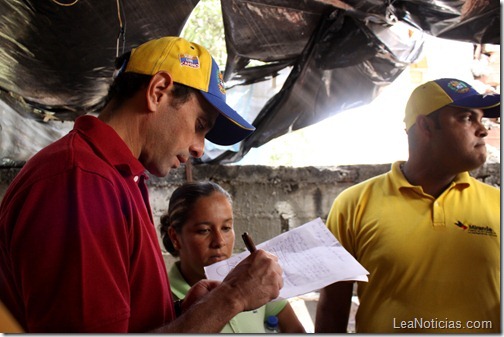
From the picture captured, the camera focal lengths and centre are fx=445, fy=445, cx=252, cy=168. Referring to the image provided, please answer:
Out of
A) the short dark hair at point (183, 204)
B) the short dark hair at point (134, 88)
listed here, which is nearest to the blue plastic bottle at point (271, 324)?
the short dark hair at point (183, 204)

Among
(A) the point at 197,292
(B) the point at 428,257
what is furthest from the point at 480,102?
(A) the point at 197,292

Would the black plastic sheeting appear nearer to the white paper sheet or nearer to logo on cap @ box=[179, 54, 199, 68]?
logo on cap @ box=[179, 54, 199, 68]

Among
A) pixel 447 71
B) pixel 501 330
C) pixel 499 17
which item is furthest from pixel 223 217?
pixel 447 71

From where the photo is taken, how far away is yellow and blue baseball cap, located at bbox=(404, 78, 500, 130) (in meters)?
1.78

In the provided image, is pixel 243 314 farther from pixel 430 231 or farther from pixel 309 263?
pixel 430 231

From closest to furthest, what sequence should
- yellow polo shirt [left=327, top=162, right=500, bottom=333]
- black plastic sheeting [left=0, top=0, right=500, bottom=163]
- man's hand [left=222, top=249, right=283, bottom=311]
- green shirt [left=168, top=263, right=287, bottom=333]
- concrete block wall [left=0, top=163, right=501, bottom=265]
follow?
man's hand [left=222, top=249, right=283, bottom=311]
green shirt [left=168, top=263, right=287, bottom=333]
yellow polo shirt [left=327, top=162, right=500, bottom=333]
black plastic sheeting [left=0, top=0, right=500, bottom=163]
concrete block wall [left=0, top=163, right=501, bottom=265]

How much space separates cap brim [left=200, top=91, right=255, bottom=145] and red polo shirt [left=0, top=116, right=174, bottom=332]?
0.30 metres

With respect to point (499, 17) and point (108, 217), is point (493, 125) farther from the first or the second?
point (108, 217)

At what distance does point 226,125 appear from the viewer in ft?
4.01

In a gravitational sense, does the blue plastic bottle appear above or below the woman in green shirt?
below

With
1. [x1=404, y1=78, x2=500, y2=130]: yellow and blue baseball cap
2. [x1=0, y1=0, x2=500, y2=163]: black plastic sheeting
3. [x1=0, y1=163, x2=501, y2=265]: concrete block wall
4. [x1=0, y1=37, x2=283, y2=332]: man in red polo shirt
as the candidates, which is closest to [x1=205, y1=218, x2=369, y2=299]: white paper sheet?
[x1=0, y1=37, x2=283, y2=332]: man in red polo shirt

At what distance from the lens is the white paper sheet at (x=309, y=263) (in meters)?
1.17

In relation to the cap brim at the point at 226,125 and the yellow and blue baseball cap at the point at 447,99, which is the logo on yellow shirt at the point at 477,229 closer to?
the yellow and blue baseball cap at the point at 447,99

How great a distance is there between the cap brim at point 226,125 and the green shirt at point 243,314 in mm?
603
